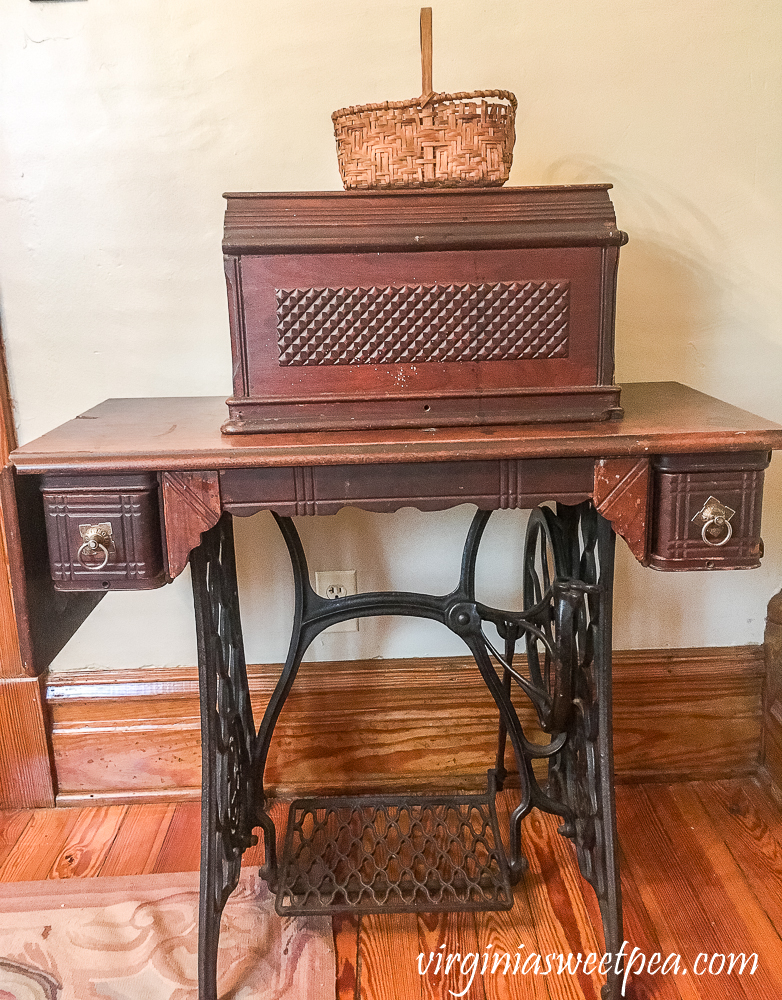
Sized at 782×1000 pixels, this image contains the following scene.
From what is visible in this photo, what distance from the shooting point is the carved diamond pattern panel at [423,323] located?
1283mm

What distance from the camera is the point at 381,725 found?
75.0 inches

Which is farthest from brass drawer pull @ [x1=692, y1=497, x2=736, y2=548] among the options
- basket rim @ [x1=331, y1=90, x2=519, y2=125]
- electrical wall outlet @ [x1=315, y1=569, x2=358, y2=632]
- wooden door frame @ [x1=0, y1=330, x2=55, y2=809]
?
wooden door frame @ [x1=0, y1=330, x2=55, y2=809]

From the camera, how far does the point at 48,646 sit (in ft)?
4.25

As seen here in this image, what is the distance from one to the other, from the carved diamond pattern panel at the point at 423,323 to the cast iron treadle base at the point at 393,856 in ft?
3.29

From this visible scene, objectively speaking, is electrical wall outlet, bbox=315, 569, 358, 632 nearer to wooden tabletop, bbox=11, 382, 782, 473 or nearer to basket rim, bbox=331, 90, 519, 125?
wooden tabletop, bbox=11, 382, 782, 473

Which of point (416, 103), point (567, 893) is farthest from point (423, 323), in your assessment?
point (567, 893)

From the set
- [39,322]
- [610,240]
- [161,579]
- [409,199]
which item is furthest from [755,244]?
[39,322]

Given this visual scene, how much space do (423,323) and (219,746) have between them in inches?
32.3

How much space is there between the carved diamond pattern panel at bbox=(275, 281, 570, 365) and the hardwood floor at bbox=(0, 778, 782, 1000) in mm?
1078

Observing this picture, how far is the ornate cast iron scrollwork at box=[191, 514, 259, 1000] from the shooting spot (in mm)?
1369

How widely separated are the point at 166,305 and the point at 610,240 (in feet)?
3.05

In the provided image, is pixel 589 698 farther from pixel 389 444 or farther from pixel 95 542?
pixel 95 542

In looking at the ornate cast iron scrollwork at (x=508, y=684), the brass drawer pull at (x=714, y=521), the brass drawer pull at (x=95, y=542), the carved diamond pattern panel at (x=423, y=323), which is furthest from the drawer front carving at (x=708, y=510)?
the brass drawer pull at (x=95, y=542)

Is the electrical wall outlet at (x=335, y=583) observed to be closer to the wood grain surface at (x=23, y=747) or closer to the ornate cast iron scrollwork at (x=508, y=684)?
the ornate cast iron scrollwork at (x=508, y=684)
